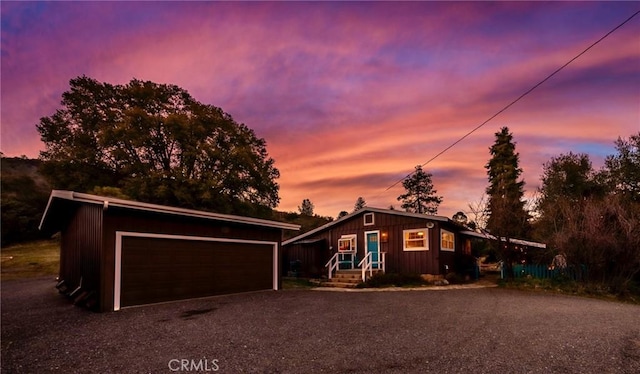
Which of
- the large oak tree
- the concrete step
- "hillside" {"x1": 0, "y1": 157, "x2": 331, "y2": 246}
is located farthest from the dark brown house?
"hillside" {"x1": 0, "y1": 157, "x2": 331, "y2": 246}

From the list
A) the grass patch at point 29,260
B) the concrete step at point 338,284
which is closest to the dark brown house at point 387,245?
the concrete step at point 338,284

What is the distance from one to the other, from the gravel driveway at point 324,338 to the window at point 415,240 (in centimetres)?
749

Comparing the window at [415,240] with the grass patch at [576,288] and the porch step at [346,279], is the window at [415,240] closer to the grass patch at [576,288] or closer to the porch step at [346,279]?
the porch step at [346,279]

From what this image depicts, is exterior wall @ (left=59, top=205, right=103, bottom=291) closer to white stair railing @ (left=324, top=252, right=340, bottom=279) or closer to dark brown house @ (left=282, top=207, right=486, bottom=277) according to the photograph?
white stair railing @ (left=324, top=252, right=340, bottom=279)

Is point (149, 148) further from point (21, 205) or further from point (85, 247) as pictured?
point (21, 205)

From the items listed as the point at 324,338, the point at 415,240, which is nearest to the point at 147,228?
the point at 324,338

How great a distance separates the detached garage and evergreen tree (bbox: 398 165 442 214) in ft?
126

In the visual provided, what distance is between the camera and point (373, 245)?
64.5 ft

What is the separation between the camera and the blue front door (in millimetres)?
19281

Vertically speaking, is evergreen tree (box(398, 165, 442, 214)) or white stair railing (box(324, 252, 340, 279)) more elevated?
evergreen tree (box(398, 165, 442, 214))

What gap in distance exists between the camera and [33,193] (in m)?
34.9

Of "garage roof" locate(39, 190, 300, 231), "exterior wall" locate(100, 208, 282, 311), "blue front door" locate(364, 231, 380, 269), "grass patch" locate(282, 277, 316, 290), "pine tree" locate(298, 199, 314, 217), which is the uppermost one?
"pine tree" locate(298, 199, 314, 217)

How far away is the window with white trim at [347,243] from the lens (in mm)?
20328

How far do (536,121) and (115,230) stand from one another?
16.2 meters
